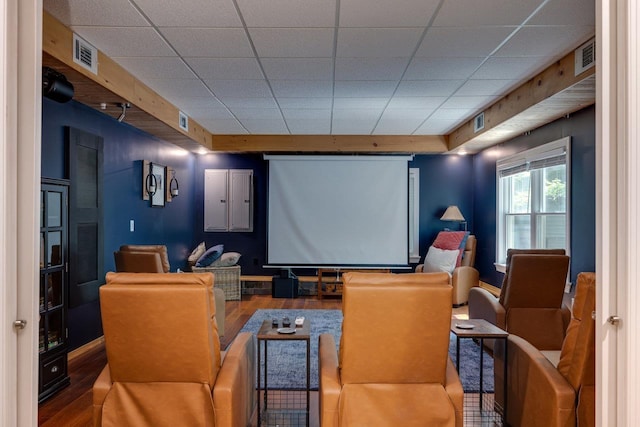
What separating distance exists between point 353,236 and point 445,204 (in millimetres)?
1735

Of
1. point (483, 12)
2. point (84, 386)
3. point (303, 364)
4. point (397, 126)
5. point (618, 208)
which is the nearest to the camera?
point (618, 208)

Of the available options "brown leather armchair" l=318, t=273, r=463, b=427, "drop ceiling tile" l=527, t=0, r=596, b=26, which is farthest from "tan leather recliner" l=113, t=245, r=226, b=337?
"drop ceiling tile" l=527, t=0, r=596, b=26

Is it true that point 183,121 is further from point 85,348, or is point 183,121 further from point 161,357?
point 161,357

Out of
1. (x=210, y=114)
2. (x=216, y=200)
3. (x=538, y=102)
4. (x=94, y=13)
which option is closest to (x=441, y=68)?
(x=538, y=102)

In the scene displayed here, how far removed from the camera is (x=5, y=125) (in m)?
1.25

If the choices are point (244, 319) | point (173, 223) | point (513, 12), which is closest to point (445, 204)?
point (244, 319)

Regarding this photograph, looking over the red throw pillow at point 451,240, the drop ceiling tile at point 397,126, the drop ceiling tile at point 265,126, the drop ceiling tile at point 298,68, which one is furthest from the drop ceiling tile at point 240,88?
the red throw pillow at point 451,240

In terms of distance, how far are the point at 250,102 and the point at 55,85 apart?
7.25 ft

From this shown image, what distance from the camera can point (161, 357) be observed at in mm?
2018

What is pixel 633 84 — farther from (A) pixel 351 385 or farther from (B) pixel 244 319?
(B) pixel 244 319

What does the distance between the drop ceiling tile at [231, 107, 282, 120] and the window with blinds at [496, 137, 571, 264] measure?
125 inches

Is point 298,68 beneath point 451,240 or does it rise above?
above

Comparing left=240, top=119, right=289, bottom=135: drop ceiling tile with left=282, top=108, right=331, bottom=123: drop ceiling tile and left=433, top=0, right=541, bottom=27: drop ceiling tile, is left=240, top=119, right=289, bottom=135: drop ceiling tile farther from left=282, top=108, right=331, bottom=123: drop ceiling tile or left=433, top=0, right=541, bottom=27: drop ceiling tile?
left=433, top=0, right=541, bottom=27: drop ceiling tile

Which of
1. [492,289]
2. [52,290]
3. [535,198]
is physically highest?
[535,198]
